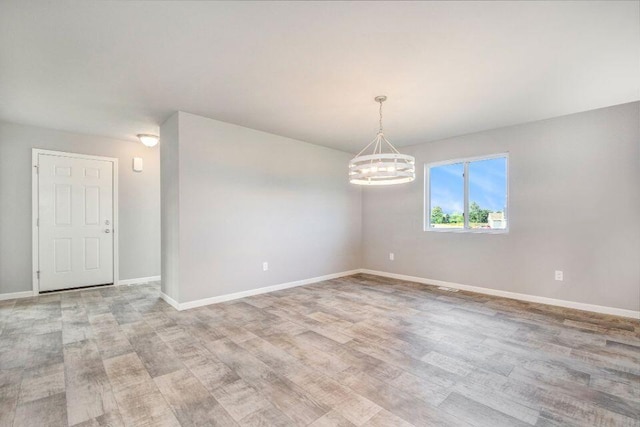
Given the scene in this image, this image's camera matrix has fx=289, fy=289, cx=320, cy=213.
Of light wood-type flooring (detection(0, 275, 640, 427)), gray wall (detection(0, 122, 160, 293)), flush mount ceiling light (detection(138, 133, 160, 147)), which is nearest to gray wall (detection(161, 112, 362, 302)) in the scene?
light wood-type flooring (detection(0, 275, 640, 427))

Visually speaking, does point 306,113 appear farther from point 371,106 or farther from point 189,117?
point 189,117

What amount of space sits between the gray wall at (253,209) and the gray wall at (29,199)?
1.86 m

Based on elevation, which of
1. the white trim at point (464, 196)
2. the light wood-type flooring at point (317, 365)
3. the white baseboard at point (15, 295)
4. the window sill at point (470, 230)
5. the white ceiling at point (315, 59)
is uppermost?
the white ceiling at point (315, 59)

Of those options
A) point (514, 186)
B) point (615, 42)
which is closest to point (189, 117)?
point (615, 42)

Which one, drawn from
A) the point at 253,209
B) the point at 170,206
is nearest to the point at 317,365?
the point at 253,209

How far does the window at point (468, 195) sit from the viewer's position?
441 centimetres

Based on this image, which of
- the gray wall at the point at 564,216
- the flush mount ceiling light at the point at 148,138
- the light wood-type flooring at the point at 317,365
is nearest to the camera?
the light wood-type flooring at the point at 317,365

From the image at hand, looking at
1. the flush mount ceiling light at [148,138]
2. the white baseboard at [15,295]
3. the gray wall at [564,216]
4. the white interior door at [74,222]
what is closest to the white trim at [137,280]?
the white interior door at [74,222]

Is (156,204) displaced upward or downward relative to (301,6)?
downward

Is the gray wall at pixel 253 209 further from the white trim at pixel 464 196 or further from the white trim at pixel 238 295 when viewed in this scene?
the white trim at pixel 464 196

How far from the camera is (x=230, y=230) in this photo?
13.6 ft

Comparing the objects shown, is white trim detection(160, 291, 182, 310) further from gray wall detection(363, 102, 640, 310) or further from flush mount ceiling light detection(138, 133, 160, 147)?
gray wall detection(363, 102, 640, 310)

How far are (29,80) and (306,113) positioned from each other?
9.17 feet

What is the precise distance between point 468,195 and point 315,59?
352 centimetres
